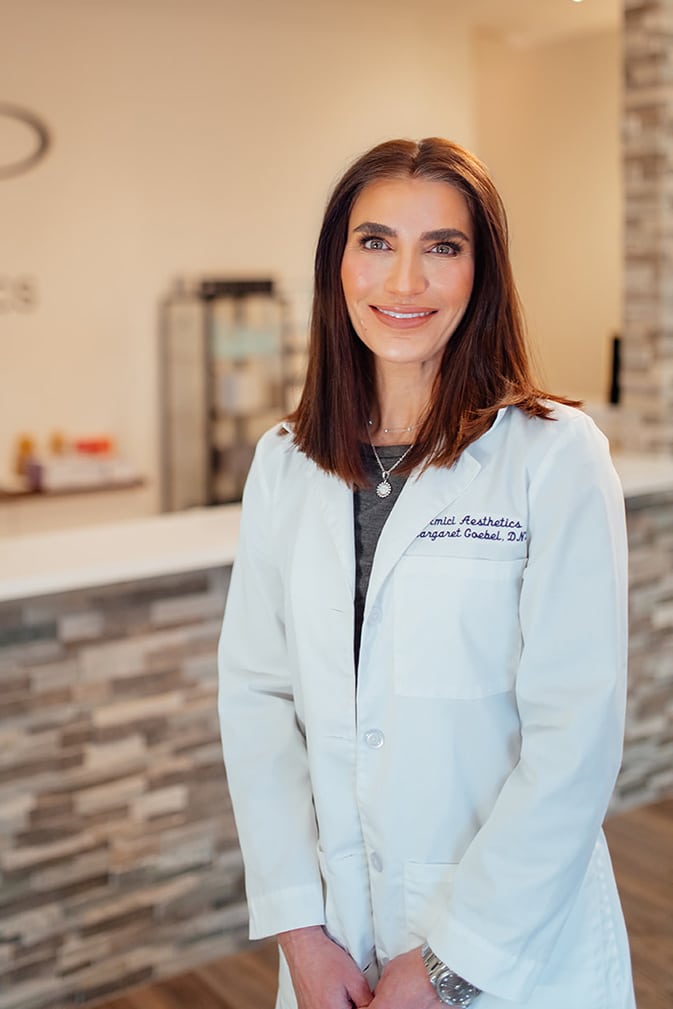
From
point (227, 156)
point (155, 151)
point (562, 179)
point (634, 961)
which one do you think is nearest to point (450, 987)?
point (634, 961)

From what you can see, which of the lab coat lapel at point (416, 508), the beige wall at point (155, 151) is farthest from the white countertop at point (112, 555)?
the beige wall at point (155, 151)

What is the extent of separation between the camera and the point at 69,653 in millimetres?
2363

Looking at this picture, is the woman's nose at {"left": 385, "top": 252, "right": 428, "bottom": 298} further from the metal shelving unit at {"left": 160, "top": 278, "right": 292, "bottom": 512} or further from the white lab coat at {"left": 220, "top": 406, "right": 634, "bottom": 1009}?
the metal shelving unit at {"left": 160, "top": 278, "right": 292, "bottom": 512}

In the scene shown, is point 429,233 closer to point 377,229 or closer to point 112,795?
point 377,229

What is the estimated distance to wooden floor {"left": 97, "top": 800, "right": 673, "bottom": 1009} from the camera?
8.11 ft

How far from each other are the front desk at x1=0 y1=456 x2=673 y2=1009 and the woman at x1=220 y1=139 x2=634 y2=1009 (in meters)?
0.98

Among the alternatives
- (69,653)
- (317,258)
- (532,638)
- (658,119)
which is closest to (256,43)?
(658,119)

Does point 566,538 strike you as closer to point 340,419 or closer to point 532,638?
point 532,638

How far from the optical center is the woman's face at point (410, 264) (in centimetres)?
125

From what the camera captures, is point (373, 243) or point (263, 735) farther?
point (263, 735)

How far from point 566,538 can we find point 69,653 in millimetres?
1441

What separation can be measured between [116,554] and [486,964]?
1.41 meters

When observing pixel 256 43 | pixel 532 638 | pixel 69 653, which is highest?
pixel 256 43

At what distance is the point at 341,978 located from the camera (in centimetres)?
130
